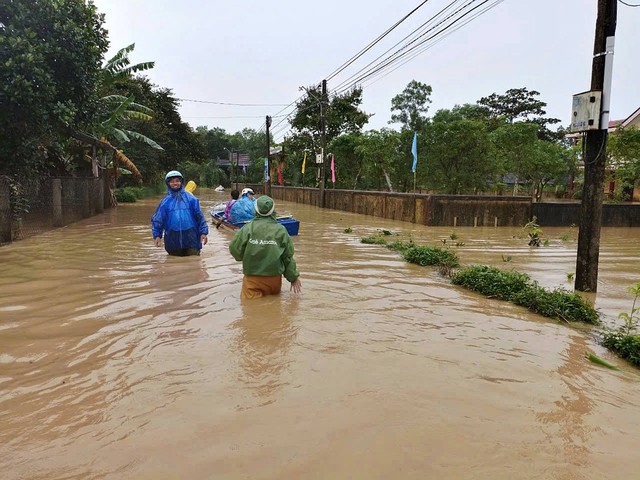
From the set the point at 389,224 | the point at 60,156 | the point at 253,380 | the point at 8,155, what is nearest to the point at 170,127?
the point at 60,156

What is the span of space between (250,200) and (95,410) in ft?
26.7

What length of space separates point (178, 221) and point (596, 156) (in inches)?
252

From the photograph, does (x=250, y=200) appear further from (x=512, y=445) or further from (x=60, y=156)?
(x=60, y=156)

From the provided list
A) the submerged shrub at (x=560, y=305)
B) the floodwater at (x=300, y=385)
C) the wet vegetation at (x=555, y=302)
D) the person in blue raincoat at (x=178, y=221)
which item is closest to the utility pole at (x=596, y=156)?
the floodwater at (x=300, y=385)

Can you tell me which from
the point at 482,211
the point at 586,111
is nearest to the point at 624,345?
the point at 586,111

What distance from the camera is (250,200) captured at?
11.2 meters

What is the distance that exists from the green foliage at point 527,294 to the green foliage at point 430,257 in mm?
1387

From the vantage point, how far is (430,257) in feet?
32.6

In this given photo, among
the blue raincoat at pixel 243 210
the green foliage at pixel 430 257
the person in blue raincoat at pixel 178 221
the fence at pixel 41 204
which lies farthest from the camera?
the blue raincoat at pixel 243 210

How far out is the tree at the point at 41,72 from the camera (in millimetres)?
10484

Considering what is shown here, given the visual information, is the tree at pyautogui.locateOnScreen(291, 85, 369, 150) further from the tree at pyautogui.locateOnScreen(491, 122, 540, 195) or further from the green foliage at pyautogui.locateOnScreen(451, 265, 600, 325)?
the green foliage at pyautogui.locateOnScreen(451, 265, 600, 325)

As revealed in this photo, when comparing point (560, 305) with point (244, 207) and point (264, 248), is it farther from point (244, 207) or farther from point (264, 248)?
point (244, 207)

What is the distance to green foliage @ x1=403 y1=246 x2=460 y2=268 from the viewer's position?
9.61 metres

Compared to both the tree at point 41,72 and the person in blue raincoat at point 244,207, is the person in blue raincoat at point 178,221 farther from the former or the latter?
the tree at point 41,72
